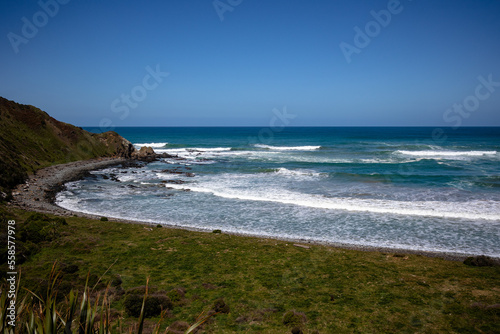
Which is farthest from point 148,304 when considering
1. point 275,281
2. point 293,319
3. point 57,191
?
point 57,191

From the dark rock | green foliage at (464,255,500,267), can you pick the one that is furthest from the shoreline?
the dark rock

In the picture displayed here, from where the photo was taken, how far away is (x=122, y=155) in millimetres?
53219

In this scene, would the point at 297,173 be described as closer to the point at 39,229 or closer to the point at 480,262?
the point at 480,262

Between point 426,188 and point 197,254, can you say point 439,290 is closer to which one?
point 197,254

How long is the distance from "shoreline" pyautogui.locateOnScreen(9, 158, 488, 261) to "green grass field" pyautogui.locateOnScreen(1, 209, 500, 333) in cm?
126

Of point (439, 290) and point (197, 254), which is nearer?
point (439, 290)

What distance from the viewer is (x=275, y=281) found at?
413 inches

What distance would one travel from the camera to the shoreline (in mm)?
14414

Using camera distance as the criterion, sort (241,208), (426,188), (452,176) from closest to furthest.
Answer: (241,208) → (426,188) → (452,176)

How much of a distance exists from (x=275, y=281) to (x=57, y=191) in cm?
2381

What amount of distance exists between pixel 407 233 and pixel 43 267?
56.4 ft

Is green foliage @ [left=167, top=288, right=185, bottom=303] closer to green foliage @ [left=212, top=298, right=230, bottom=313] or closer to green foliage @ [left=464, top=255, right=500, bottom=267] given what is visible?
green foliage @ [left=212, top=298, right=230, bottom=313]

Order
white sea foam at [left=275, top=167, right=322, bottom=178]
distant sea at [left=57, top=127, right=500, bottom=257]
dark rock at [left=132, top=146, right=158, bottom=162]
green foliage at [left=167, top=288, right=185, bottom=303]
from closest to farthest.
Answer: green foliage at [left=167, top=288, right=185, bottom=303], distant sea at [left=57, top=127, right=500, bottom=257], white sea foam at [left=275, top=167, right=322, bottom=178], dark rock at [left=132, top=146, right=158, bottom=162]

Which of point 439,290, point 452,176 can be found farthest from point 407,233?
point 452,176
